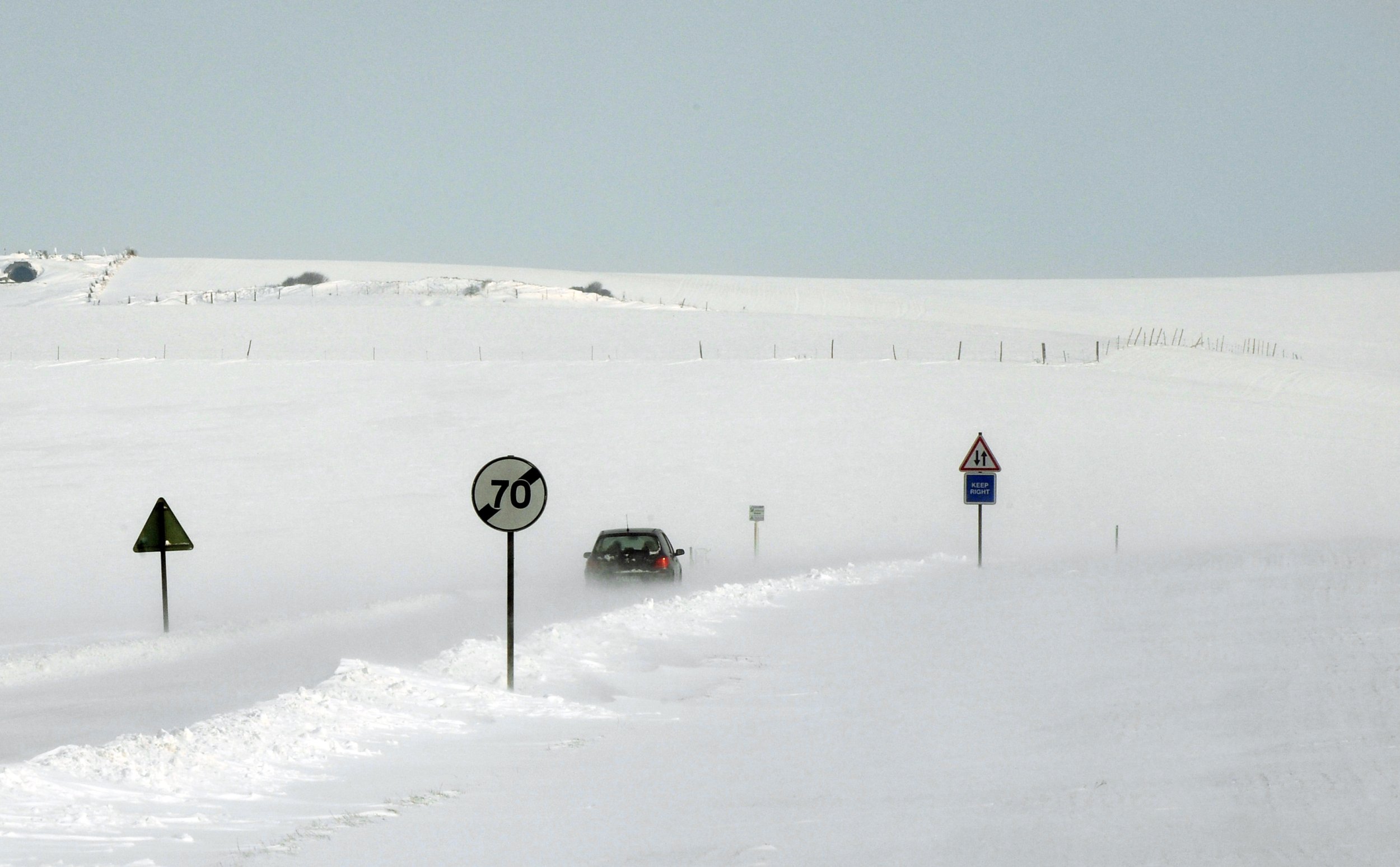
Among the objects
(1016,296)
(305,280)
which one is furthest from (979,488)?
(305,280)

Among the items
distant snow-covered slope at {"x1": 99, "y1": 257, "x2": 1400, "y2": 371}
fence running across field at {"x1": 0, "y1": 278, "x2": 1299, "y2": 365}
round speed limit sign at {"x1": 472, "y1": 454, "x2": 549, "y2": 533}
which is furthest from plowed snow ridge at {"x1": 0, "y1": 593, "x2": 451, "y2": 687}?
distant snow-covered slope at {"x1": 99, "y1": 257, "x2": 1400, "y2": 371}

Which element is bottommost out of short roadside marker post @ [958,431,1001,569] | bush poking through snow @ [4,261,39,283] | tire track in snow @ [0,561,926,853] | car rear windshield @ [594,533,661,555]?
tire track in snow @ [0,561,926,853]

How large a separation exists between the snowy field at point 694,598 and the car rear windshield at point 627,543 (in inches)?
26.4

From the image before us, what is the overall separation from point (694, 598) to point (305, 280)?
3889 inches

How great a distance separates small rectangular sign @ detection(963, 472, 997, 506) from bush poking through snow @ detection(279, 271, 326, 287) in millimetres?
87250

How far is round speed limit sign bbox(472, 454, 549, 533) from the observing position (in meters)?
12.2

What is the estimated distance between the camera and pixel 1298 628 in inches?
579

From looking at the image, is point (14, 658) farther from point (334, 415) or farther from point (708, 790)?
point (334, 415)

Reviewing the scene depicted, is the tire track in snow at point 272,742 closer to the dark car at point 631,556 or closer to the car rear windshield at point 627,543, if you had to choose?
the dark car at point 631,556

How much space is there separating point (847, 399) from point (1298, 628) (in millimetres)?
35349

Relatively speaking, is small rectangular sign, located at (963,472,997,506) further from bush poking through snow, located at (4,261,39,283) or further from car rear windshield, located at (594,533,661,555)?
bush poking through snow, located at (4,261,39,283)

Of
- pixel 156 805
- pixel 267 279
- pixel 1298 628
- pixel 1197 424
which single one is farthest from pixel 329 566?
pixel 267 279

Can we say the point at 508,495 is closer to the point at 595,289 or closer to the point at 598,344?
→ the point at 598,344

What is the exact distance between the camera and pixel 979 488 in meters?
26.0
